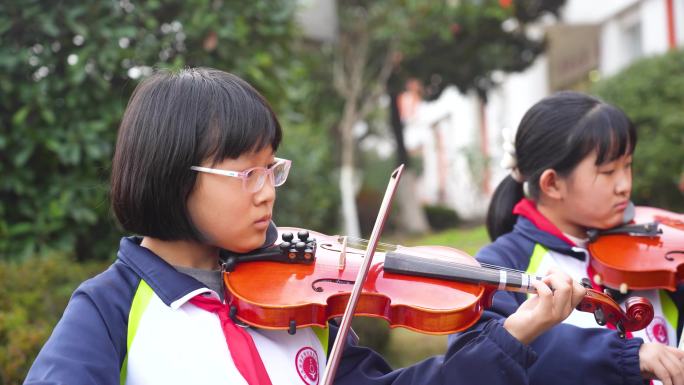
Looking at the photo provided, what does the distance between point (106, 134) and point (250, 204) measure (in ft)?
8.24

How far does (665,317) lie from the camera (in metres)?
2.13

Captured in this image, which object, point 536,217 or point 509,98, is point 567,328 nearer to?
point 536,217

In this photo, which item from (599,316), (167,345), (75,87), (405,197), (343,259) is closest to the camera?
(167,345)

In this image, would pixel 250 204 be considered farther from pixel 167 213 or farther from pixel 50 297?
pixel 50 297

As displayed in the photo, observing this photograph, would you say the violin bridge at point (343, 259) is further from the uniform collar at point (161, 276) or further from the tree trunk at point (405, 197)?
the tree trunk at point (405, 197)

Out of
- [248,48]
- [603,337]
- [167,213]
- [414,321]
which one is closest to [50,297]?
[248,48]

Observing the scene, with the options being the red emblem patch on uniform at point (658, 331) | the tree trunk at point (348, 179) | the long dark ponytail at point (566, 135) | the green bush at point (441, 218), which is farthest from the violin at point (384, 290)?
the green bush at point (441, 218)

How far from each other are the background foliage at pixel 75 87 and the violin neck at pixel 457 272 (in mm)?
2242

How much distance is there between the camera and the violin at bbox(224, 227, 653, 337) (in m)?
1.58

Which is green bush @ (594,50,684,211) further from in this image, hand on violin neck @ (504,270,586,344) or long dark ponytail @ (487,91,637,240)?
hand on violin neck @ (504,270,586,344)

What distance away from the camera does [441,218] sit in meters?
15.7

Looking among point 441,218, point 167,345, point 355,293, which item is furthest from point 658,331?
point 441,218

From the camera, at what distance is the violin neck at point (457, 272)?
1596 millimetres

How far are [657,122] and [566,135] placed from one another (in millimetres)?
5558
